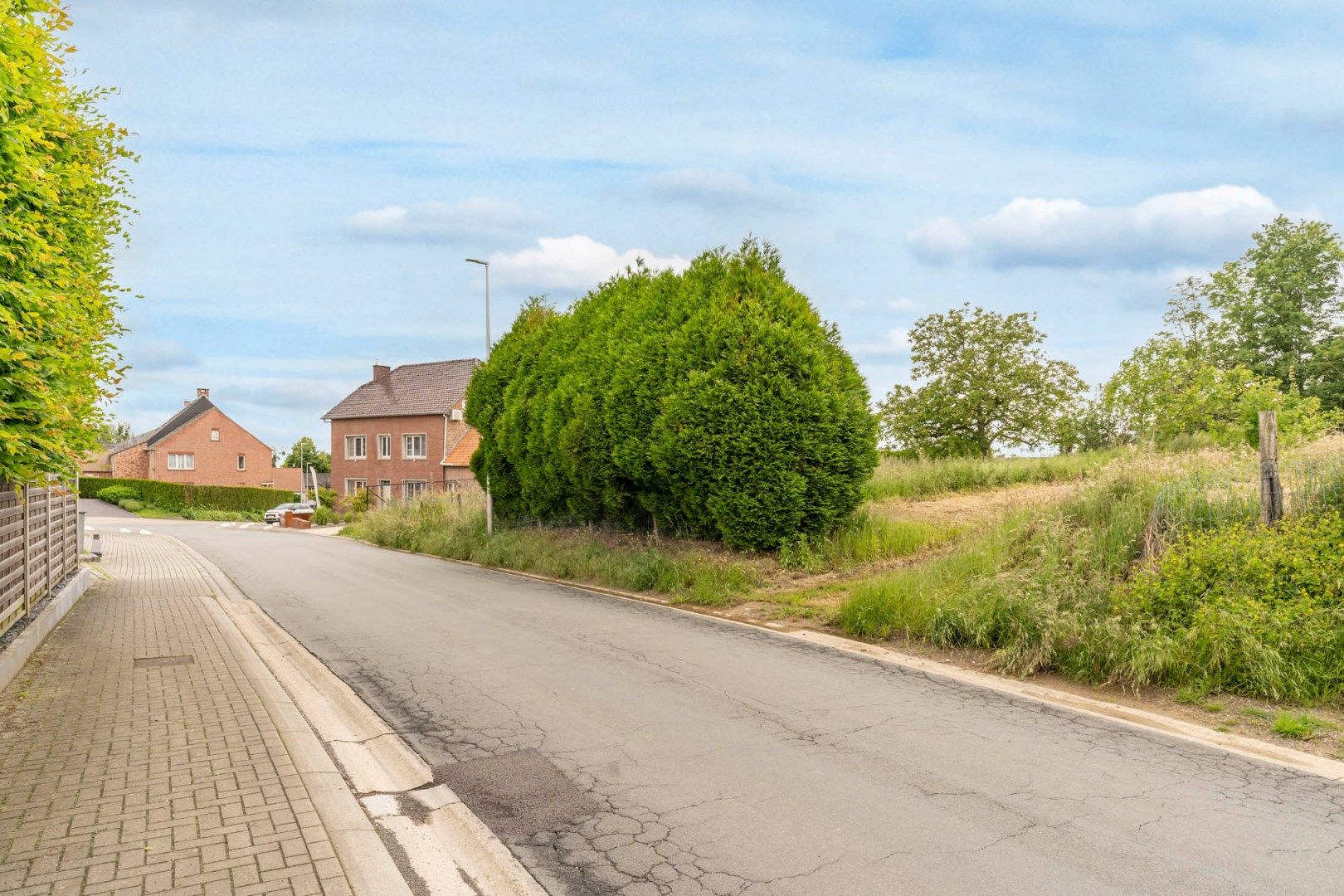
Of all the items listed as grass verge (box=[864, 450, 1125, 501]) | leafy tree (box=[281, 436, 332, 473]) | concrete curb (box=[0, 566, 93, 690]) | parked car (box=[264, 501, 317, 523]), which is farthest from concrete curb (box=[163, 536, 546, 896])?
leafy tree (box=[281, 436, 332, 473])

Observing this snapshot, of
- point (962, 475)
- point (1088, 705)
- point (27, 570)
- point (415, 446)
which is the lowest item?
point (1088, 705)

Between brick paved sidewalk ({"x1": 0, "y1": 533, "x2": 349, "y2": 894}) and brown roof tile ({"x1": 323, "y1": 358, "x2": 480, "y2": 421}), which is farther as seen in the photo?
brown roof tile ({"x1": 323, "y1": 358, "x2": 480, "y2": 421})

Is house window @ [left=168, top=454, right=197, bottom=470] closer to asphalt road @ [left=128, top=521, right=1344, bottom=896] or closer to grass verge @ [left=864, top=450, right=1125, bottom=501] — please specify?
grass verge @ [left=864, top=450, right=1125, bottom=501]

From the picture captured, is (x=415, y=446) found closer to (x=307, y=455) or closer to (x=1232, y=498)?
(x=1232, y=498)

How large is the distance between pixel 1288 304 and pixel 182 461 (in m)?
71.2

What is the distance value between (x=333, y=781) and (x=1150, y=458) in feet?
34.1

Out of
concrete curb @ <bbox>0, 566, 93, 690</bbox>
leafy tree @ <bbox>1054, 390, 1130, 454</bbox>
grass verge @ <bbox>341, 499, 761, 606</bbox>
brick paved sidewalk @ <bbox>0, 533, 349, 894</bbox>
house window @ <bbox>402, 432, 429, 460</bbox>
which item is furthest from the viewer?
house window @ <bbox>402, 432, 429, 460</bbox>

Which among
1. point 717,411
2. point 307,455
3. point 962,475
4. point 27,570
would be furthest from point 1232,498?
point 307,455

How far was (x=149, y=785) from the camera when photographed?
4.96 meters

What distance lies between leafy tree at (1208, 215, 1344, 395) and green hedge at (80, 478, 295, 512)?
58513 mm

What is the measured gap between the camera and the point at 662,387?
46.6ft

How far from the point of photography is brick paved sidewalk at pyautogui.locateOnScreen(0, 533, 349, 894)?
3887mm

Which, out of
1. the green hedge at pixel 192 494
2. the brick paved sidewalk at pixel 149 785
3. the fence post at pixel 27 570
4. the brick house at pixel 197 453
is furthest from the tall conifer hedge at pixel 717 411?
the brick house at pixel 197 453

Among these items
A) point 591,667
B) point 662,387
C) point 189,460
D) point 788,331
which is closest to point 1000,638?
point 591,667
